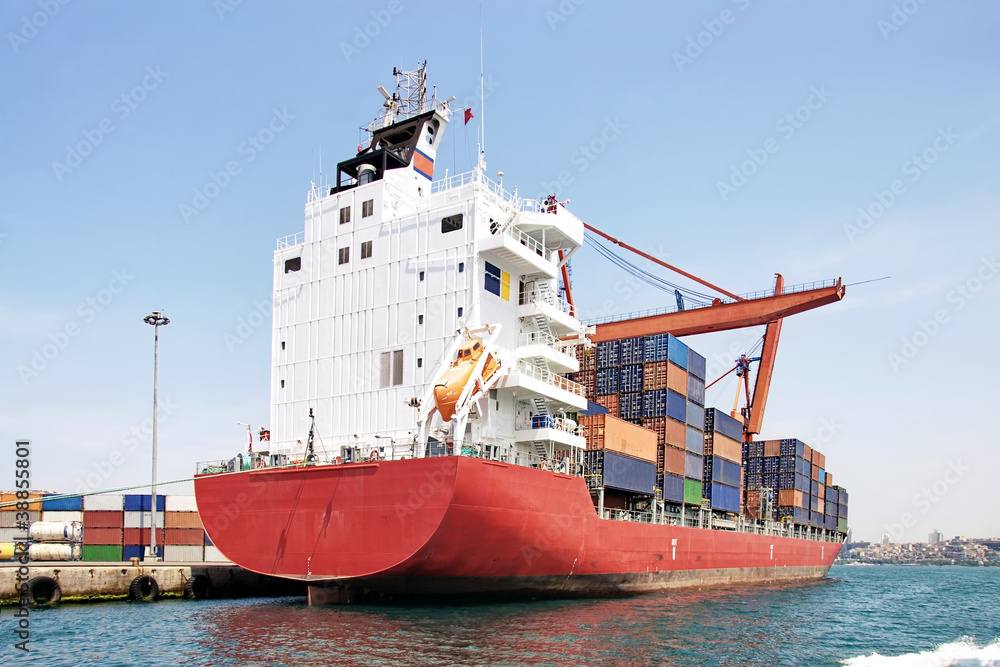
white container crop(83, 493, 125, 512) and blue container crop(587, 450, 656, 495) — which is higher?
blue container crop(587, 450, 656, 495)

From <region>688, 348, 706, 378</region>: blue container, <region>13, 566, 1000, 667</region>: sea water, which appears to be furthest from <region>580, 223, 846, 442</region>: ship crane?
<region>13, 566, 1000, 667</region>: sea water

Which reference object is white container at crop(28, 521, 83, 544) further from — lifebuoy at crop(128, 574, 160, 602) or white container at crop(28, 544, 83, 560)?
lifebuoy at crop(128, 574, 160, 602)

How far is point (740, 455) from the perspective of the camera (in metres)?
45.6

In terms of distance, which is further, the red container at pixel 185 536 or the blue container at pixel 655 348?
the red container at pixel 185 536

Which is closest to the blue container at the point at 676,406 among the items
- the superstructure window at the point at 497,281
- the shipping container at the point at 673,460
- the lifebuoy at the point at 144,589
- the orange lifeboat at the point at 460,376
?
the shipping container at the point at 673,460

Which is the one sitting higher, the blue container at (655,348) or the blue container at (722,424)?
the blue container at (655,348)

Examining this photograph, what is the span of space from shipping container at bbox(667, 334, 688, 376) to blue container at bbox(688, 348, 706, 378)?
0.61 meters

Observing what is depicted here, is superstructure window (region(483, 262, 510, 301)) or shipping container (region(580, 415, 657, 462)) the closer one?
superstructure window (region(483, 262, 510, 301))

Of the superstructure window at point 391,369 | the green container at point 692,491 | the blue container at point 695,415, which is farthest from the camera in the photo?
the blue container at point 695,415

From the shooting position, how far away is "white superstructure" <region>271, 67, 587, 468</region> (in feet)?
86.6

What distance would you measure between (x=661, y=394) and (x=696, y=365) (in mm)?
4338

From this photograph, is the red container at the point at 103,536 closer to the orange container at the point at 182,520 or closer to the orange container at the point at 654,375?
the orange container at the point at 182,520

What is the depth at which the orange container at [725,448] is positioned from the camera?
4131cm

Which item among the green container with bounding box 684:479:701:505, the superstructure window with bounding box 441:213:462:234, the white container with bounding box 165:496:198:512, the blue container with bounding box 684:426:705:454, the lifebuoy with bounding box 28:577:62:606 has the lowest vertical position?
the lifebuoy with bounding box 28:577:62:606
